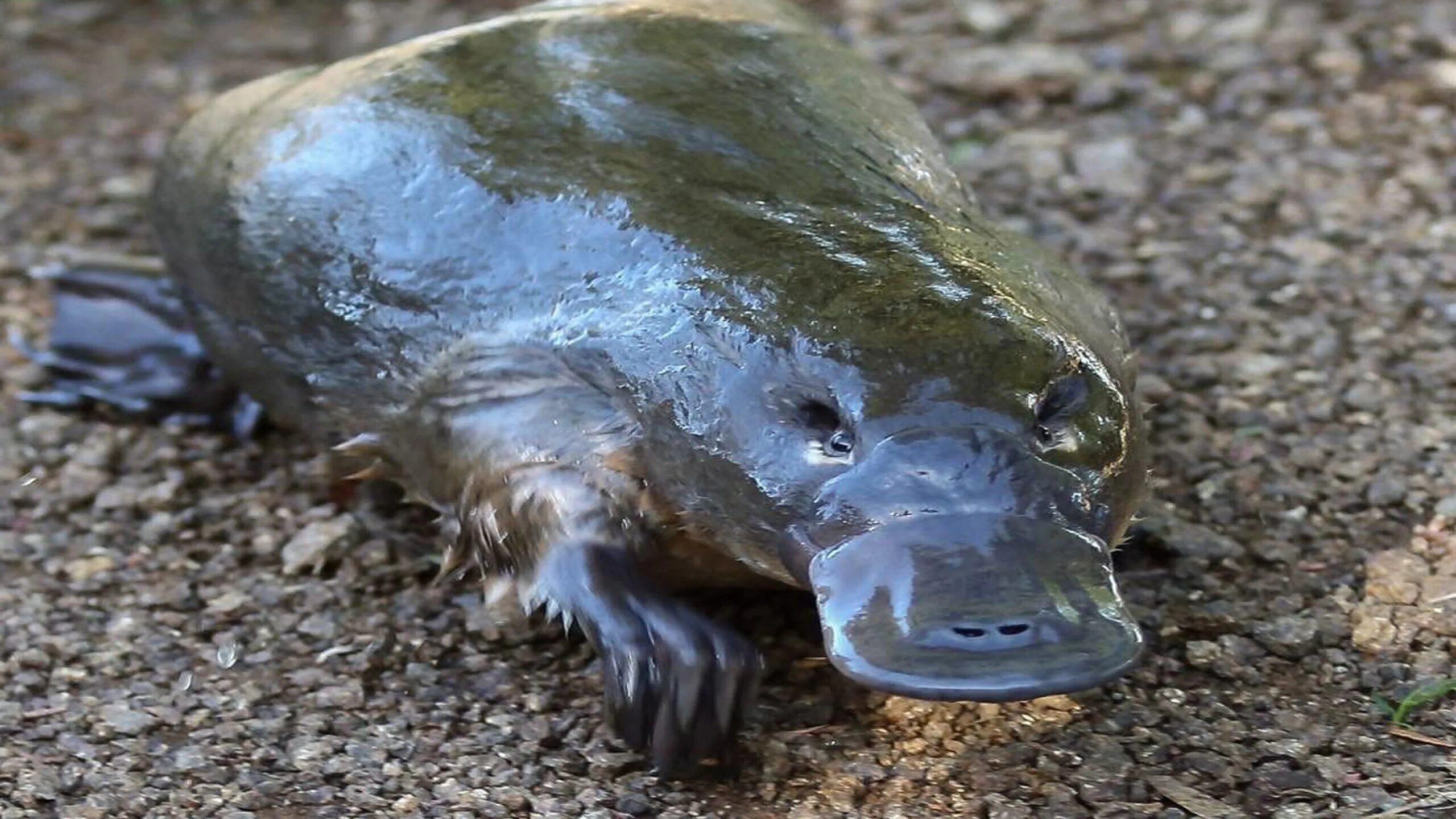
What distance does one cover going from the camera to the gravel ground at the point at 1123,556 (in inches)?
96.2

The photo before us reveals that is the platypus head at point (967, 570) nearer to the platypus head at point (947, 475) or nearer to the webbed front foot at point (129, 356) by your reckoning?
the platypus head at point (947, 475)

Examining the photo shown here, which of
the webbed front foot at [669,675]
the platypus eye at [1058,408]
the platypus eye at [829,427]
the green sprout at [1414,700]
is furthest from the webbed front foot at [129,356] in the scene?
the green sprout at [1414,700]

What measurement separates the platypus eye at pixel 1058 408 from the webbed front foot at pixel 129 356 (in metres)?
1.68

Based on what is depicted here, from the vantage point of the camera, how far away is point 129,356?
11.8 ft

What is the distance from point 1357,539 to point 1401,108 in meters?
1.73

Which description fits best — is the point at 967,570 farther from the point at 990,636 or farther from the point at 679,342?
the point at 679,342

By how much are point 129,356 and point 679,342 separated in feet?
5.16

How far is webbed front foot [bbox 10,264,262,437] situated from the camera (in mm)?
3498

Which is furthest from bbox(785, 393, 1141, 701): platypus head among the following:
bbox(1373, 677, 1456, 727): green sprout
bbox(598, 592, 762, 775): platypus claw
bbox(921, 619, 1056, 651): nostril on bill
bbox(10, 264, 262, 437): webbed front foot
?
bbox(10, 264, 262, 437): webbed front foot

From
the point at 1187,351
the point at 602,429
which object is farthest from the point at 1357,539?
the point at 602,429

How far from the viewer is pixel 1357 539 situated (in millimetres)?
2889

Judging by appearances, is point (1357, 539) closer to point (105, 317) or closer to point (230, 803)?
point (230, 803)

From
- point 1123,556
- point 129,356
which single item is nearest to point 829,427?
point 1123,556

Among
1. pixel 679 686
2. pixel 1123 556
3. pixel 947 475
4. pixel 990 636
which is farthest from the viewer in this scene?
pixel 1123 556
